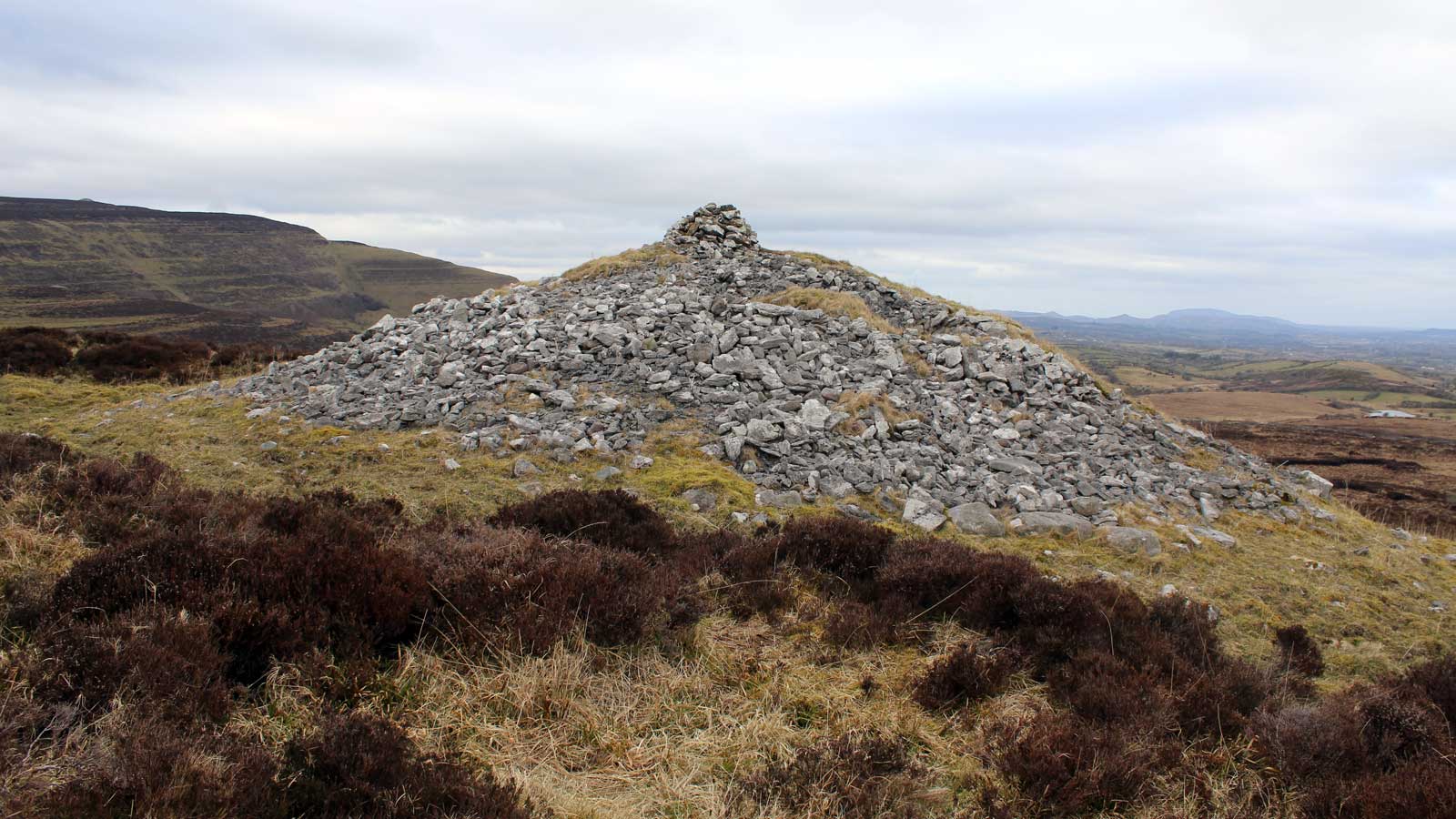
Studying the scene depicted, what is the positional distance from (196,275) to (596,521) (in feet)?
470

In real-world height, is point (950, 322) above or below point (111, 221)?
below

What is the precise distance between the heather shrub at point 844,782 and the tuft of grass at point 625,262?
1632 cm

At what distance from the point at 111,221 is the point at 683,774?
166797 mm

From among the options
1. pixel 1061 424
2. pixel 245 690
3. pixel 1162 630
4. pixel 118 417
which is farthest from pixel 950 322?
pixel 118 417

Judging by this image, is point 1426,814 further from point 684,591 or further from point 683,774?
point 684,591

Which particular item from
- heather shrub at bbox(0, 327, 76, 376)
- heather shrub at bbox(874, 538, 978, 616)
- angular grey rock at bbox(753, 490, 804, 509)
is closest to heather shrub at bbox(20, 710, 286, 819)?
heather shrub at bbox(874, 538, 978, 616)

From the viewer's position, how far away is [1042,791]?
394 cm

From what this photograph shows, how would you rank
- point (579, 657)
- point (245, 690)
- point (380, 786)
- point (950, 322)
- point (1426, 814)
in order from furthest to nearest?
point (950, 322), point (579, 657), point (245, 690), point (1426, 814), point (380, 786)

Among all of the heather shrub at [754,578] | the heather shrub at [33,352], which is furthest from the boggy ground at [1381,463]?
the heather shrub at [33,352]

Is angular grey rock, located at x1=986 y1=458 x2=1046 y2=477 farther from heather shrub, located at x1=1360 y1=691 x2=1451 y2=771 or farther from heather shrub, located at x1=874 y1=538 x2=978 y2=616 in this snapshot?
heather shrub, located at x1=1360 y1=691 x2=1451 y2=771

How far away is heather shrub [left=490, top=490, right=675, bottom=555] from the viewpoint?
7.61 meters

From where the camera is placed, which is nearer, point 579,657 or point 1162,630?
point 579,657

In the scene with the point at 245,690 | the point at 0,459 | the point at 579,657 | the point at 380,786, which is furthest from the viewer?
the point at 0,459

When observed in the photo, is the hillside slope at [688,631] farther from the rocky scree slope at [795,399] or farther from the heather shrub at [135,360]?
the heather shrub at [135,360]
